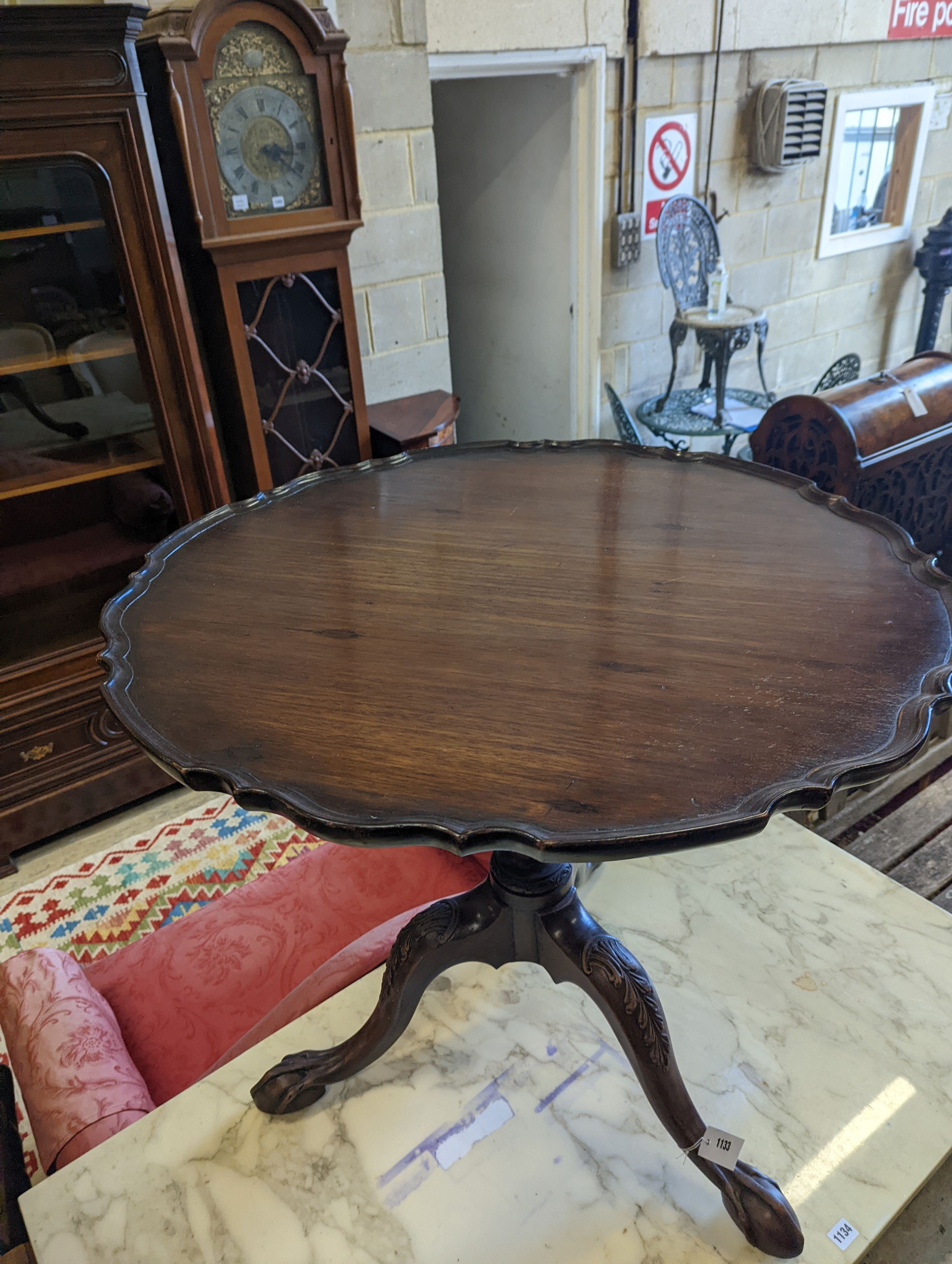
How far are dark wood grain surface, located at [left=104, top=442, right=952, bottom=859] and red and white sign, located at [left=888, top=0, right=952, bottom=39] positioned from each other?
371cm

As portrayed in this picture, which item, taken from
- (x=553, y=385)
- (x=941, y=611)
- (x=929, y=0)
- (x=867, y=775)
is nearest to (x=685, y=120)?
(x=553, y=385)

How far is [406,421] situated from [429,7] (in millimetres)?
1257

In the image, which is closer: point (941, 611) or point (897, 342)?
point (941, 611)

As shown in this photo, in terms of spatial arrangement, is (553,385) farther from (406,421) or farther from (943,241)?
(943,241)

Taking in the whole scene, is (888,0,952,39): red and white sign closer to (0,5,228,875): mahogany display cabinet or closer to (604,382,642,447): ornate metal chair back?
(604,382,642,447): ornate metal chair back

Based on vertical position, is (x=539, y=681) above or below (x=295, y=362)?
below

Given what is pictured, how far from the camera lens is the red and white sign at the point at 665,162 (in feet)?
11.0

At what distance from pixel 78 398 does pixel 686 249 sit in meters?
2.45

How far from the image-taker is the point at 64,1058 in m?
1.07

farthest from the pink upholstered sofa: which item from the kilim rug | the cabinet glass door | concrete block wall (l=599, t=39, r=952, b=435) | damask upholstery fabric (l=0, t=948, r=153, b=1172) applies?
concrete block wall (l=599, t=39, r=952, b=435)

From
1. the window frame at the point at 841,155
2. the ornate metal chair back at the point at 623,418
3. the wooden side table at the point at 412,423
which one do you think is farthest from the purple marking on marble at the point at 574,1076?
the window frame at the point at 841,155

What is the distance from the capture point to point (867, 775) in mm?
822

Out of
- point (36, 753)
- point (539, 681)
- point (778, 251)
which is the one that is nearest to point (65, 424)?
point (36, 753)

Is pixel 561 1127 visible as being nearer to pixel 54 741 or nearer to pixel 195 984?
pixel 195 984
